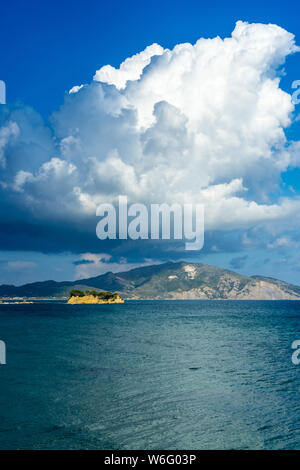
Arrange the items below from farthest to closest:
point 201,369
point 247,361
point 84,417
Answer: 1. point 247,361
2. point 201,369
3. point 84,417

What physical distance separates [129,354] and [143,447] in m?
38.2

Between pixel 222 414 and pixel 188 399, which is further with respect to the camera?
pixel 188 399

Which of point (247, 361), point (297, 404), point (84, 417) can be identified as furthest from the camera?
point (247, 361)

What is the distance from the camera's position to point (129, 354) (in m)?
60.3

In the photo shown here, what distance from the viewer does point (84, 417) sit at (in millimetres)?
28469

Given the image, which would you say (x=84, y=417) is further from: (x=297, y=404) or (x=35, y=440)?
(x=297, y=404)

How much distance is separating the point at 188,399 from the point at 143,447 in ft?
39.9

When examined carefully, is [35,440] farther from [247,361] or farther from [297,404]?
[247,361]

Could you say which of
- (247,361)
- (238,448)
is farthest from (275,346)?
(238,448)

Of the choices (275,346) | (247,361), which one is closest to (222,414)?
(247,361)

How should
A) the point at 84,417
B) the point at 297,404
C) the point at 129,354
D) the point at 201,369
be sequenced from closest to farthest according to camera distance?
the point at 84,417 → the point at 297,404 → the point at 201,369 → the point at 129,354

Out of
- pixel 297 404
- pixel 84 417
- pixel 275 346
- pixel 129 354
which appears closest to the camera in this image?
pixel 84 417

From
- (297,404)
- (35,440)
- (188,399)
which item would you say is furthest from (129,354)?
(35,440)
